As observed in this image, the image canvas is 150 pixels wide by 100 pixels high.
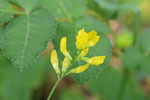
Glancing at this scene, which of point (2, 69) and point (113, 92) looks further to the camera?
point (2, 69)

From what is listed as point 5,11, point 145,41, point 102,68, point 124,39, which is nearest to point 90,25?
point 102,68

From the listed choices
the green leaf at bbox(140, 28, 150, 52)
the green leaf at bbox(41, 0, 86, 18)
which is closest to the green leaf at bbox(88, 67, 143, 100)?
the green leaf at bbox(140, 28, 150, 52)

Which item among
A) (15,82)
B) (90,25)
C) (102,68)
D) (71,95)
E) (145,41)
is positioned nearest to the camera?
(102,68)

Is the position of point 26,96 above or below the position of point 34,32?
below

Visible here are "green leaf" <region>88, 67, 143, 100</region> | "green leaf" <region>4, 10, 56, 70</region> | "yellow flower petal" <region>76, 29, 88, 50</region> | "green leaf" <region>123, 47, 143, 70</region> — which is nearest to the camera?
"yellow flower petal" <region>76, 29, 88, 50</region>

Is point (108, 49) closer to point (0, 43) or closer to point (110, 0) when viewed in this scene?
point (0, 43)

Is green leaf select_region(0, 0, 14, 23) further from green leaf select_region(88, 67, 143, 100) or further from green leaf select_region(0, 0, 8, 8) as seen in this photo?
green leaf select_region(88, 67, 143, 100)

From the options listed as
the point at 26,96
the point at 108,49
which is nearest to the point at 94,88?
the point at 26,96

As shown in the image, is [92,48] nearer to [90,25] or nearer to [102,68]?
[102,68]
